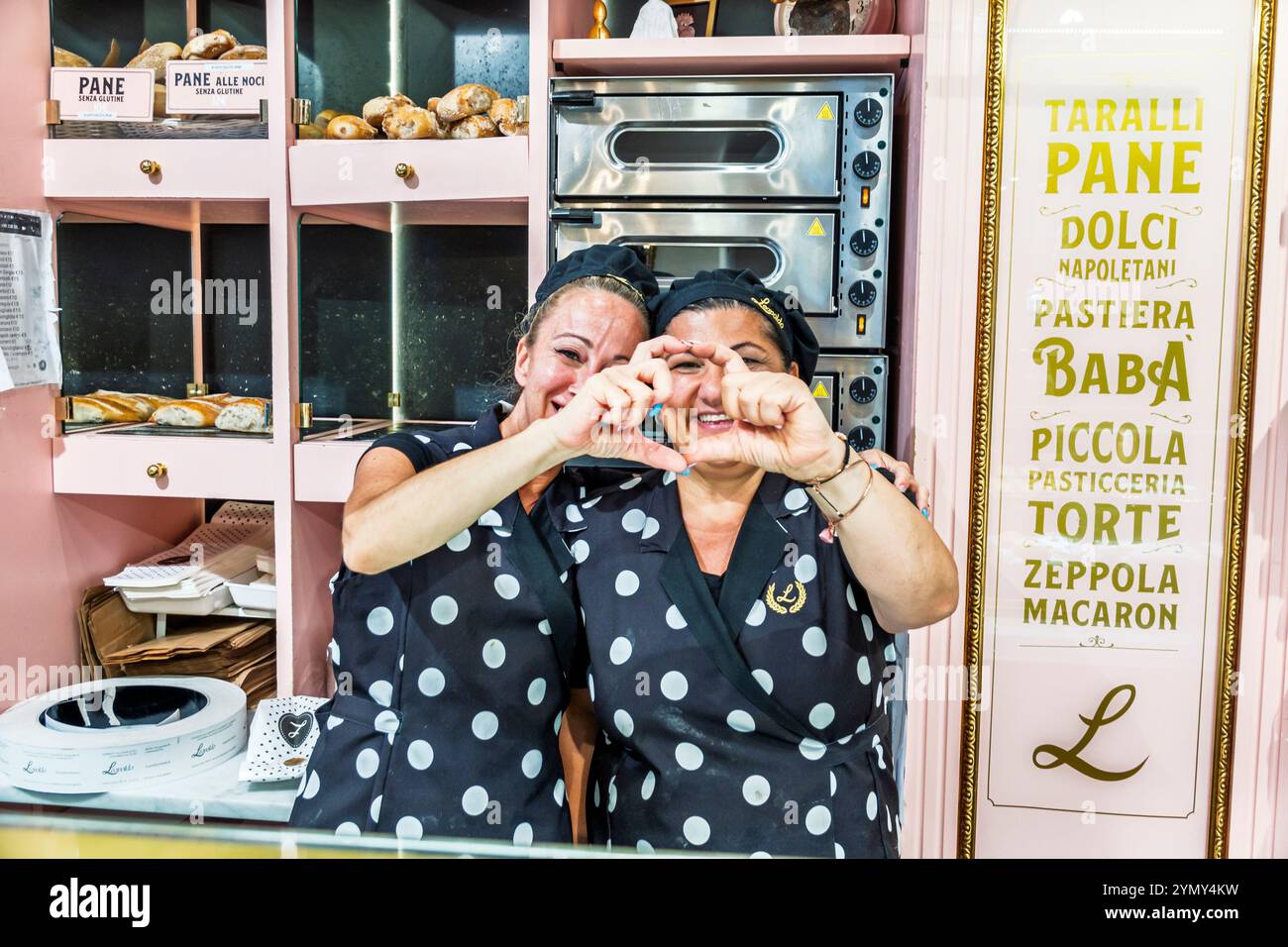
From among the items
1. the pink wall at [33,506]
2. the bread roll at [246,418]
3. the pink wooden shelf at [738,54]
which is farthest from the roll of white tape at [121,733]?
the pink wooden shelf at [738,54]

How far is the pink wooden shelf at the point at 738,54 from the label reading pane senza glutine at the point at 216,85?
584mm

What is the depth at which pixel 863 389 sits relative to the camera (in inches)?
69.9

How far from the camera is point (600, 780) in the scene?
1211 millimetres

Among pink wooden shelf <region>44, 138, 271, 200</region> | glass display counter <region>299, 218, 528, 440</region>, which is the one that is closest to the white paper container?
glass display counter <region>299, 218, 528, 440</region>

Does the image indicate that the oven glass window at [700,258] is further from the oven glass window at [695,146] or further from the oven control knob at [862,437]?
the oven control knob at [862,437]

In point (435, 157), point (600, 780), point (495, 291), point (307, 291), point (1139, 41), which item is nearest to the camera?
A: point (600, 780)

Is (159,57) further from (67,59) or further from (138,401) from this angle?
(138,401)

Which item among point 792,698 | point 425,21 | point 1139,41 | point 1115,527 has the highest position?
point 425,21

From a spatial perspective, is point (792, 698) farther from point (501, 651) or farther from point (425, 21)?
point (425, 21)

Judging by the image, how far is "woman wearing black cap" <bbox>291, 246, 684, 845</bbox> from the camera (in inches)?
45.6

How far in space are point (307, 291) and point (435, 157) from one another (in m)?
0.38

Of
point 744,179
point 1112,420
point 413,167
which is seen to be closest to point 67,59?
point 413,167
